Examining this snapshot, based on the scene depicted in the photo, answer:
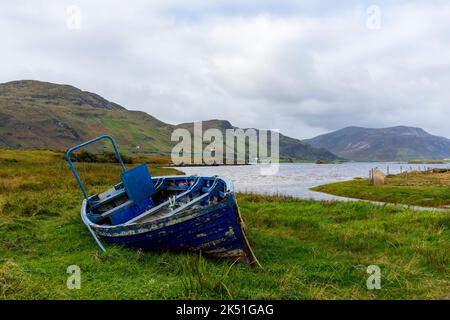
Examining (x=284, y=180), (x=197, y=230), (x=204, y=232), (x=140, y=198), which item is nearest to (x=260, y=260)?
(x=204, y=232)

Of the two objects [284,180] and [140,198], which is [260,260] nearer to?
[140,198]

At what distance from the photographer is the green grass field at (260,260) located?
7555 mm

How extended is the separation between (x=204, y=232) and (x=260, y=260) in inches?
91.1

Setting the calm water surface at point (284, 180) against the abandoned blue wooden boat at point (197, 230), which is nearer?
the abandoned blue wooden boat at point (197, 230)

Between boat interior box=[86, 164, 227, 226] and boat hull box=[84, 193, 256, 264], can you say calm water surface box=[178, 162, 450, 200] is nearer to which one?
boat interior box=[86, 164, 227, 226]

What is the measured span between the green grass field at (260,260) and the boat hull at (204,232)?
37cm

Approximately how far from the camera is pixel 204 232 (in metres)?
10.2

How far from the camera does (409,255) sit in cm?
1158

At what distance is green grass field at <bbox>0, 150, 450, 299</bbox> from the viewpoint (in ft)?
24.8

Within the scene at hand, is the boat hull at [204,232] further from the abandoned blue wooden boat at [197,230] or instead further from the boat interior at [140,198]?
the boat interior at [140,198]

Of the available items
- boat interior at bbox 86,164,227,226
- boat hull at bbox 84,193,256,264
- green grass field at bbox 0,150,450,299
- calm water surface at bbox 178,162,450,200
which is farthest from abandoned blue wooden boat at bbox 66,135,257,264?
calm water surface at bbox 178,162,450,200

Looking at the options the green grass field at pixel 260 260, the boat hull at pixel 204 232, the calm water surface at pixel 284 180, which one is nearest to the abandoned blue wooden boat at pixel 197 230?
the boat hull at pixel 204 232

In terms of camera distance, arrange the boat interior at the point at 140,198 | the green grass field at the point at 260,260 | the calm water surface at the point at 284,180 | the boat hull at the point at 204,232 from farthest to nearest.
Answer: the calm water surface at the point at 284,180, the boat interior at the point at 140,198, the boat hull at the point at 204,232, the green grass field at the point at 260,260

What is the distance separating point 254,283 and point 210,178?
21.7 feet
